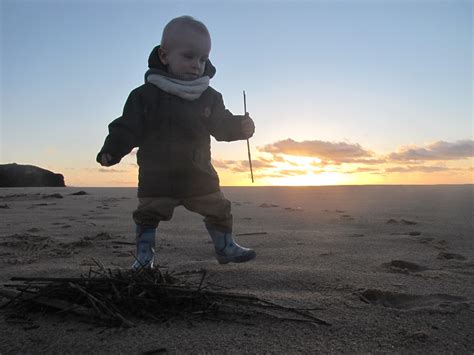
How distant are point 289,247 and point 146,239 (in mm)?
1016

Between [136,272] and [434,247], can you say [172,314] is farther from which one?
[434,247]

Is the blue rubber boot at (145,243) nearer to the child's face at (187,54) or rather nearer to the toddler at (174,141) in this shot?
the toddler at (174,141)

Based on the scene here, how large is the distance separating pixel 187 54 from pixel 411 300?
5.84ft

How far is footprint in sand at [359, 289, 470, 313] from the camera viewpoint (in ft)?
5.95

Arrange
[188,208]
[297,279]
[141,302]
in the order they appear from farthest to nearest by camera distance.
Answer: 1. [188,208]
2. [297,279]
3. [141,302]

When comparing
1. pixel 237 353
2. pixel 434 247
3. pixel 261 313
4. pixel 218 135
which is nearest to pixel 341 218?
pixel 434 247

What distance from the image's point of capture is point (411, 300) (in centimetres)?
194

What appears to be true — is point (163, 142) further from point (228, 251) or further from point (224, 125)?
point (228, 251)

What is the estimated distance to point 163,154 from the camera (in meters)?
2.60

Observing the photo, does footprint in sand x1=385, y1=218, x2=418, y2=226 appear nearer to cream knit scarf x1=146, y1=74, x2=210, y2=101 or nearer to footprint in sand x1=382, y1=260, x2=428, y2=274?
footprint in sand x1=382, y1=260, x2=428, y2=274

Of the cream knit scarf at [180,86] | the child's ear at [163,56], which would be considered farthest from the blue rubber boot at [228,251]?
the child's ear at [163,56]

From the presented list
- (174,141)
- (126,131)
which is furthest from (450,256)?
(126,131)

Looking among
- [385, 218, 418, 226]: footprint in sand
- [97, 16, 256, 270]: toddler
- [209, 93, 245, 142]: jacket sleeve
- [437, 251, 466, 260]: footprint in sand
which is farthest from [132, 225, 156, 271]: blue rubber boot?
[385, 218, 418, 226]: footprint in sand

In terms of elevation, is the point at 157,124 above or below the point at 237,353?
above
